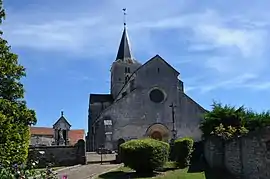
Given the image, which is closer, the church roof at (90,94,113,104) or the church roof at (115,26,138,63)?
the church roof at (90,94,113,104)

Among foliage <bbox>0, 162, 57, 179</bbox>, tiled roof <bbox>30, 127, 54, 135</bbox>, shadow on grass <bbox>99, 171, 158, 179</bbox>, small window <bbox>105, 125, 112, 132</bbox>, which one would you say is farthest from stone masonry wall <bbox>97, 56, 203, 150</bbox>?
foliage <bbox>0, 162, 57, 179</bbox>

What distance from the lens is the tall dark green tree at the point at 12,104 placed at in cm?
1720

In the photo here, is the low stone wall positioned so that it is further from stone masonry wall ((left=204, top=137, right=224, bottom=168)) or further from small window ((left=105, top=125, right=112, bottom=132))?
small window ((left=105, top=125, right=112, bottom=132))

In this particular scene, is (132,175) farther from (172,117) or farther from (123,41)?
(123,41)

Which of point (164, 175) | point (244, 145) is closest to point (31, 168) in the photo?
point (244, 145)

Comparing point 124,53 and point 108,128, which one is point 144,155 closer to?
point 108,128

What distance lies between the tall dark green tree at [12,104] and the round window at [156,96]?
29.4 m

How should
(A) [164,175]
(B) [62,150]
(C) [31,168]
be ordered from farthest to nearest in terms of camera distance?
(B) [62,150] < (A) [164,175] < (C) [31,168]

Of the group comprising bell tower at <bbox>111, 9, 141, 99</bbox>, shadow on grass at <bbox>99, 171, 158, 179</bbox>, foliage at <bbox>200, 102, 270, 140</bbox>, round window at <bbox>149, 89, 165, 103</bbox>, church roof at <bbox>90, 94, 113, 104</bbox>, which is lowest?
shadow on grass at <bbox>99, 171, 158, 179</bbox>

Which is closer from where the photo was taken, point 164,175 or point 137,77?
point 164,175

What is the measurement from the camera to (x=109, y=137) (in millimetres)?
45812

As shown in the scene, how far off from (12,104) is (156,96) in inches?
1236

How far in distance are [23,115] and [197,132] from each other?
3212cm

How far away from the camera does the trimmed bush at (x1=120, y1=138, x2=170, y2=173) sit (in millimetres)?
20719
